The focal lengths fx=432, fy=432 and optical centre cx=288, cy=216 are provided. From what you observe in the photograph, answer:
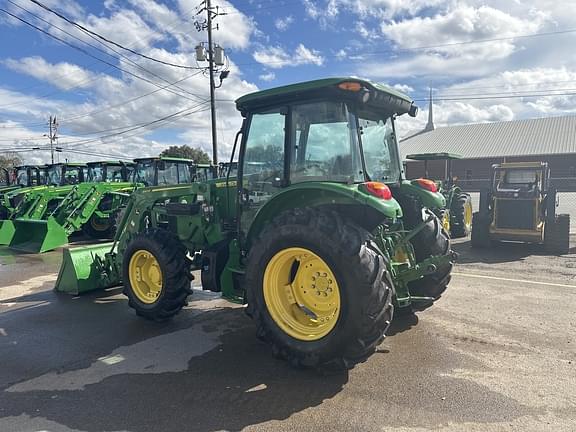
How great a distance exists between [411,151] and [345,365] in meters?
35.8

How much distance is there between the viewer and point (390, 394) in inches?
134

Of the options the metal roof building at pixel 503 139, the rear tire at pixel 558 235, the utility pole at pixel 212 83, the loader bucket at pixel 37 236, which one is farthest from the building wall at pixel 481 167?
the loader bucket at pixel 37 236

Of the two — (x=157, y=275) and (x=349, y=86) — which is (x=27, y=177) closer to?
(x=157, y=275)

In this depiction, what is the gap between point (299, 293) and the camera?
3.96m

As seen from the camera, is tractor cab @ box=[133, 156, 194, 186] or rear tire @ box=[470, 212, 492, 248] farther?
tractor cab @ box=[133, 156, 194, 186]

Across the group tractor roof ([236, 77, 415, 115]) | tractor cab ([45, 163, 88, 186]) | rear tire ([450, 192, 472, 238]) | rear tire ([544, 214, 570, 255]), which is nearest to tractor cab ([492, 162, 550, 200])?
rear tire ([544, 214, 570, 255])

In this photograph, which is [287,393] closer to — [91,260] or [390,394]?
[390,394]

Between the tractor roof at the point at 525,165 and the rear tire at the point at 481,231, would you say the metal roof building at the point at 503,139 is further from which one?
the rear tire at the point at 481,231

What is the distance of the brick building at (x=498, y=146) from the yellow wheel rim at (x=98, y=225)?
23932 millimetres

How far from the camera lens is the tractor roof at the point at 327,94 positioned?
371 cm

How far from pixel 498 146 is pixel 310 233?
37.3 meters

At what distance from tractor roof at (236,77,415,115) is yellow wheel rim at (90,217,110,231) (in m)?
10.3

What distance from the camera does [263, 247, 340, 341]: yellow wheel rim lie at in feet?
12.4

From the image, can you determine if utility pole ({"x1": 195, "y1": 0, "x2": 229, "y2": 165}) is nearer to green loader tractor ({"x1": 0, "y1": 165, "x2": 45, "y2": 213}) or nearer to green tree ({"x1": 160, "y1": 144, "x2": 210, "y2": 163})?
green loader tractor ({"x1": 0, "y1": 165, "x2": 45, "y2": 213})
